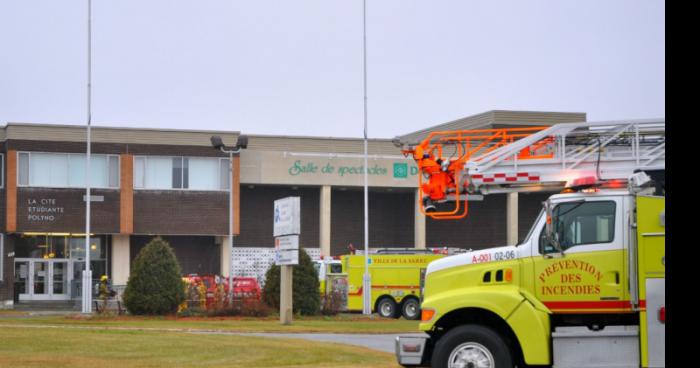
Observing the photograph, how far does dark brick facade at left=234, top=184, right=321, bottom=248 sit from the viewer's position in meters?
58.8

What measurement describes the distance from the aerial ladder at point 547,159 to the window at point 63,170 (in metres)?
37.3

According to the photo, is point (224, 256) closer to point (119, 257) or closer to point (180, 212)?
point (180, 212)

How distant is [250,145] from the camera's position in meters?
57.0

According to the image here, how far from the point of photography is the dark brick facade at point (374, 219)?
199 feet

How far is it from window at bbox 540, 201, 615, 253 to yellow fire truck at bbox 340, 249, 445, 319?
26455mm

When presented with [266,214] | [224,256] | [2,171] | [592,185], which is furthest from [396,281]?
[592,185]

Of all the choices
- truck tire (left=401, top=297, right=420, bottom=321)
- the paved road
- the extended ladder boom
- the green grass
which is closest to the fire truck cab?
the extended ladder boom

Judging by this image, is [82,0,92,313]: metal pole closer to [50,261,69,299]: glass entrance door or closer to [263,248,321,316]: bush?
[263,248,321,316]: bush

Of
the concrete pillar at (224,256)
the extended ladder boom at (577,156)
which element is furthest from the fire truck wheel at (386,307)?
the extended ladder boom at (577,156)
